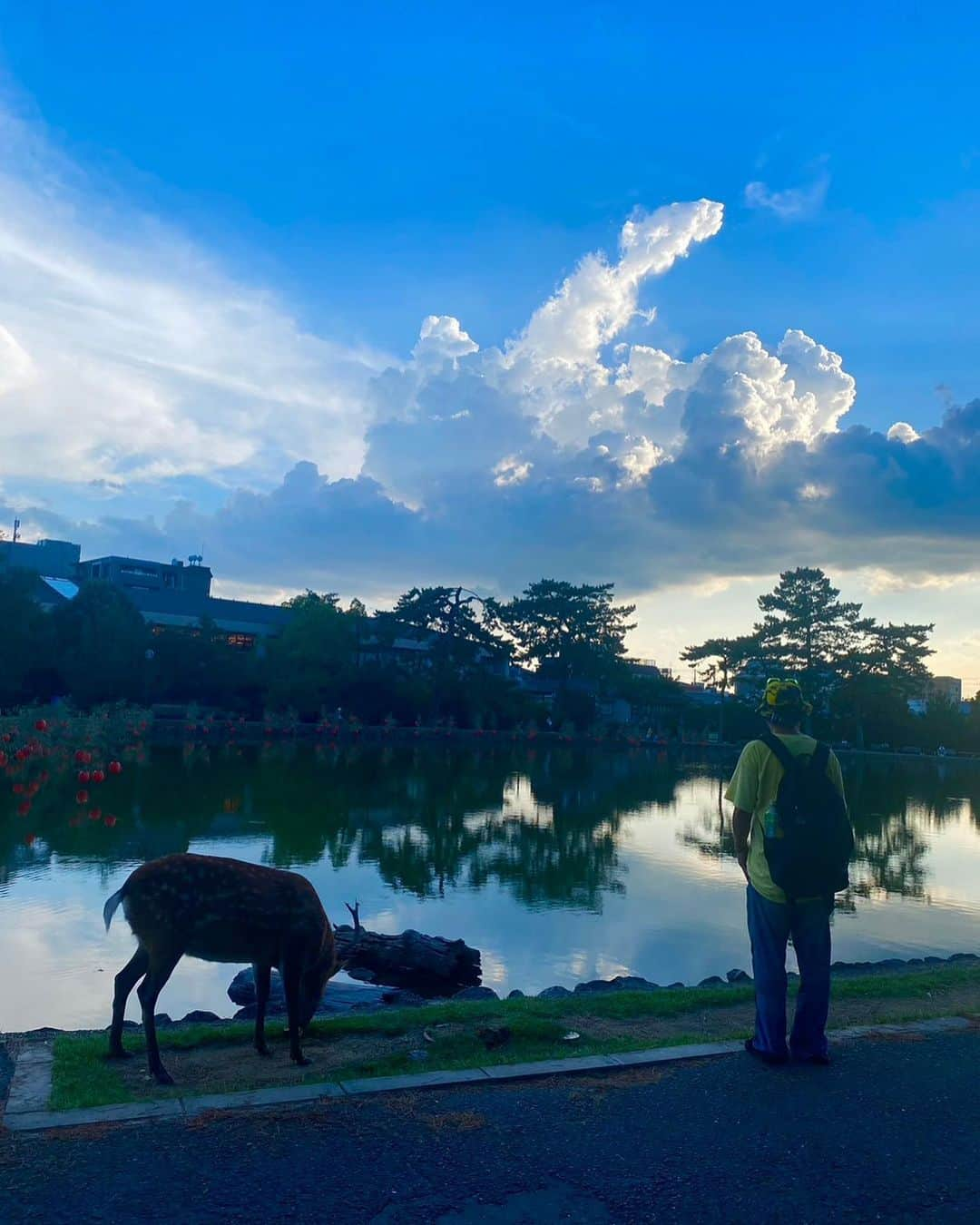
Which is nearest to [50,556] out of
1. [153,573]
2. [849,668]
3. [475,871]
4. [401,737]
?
[153,573]

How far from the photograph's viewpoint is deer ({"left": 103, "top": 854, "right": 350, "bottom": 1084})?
206 inches

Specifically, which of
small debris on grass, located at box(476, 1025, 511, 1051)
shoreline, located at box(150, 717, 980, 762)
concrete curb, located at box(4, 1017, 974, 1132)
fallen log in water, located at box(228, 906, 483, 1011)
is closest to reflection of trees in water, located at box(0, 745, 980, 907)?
fallen log in water, located at box(228, 906, 483, 1011)

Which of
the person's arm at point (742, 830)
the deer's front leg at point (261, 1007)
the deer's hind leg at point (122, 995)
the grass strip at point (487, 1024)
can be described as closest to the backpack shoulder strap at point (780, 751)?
the person's arm at point (742, 830)

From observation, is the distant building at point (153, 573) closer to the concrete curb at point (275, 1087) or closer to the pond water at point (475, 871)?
the pond water at point (475, 871)

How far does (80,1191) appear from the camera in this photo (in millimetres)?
3445

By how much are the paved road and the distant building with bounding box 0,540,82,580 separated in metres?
84.9

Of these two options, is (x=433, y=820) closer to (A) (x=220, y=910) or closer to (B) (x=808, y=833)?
(A) (x=220, y=910)

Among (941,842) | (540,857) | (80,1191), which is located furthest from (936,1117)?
(941,842)

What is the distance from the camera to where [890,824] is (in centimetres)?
2467

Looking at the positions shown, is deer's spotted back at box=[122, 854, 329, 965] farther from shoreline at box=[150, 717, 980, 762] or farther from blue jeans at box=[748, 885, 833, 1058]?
shoreline at box=[150, 717, 980, 762]

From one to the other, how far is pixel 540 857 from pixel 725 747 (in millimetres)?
49848

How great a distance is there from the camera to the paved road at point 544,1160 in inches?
135

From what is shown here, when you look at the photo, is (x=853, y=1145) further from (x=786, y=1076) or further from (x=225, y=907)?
(x=225, y=907)

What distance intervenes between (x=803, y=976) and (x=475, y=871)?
10676 millimetres
